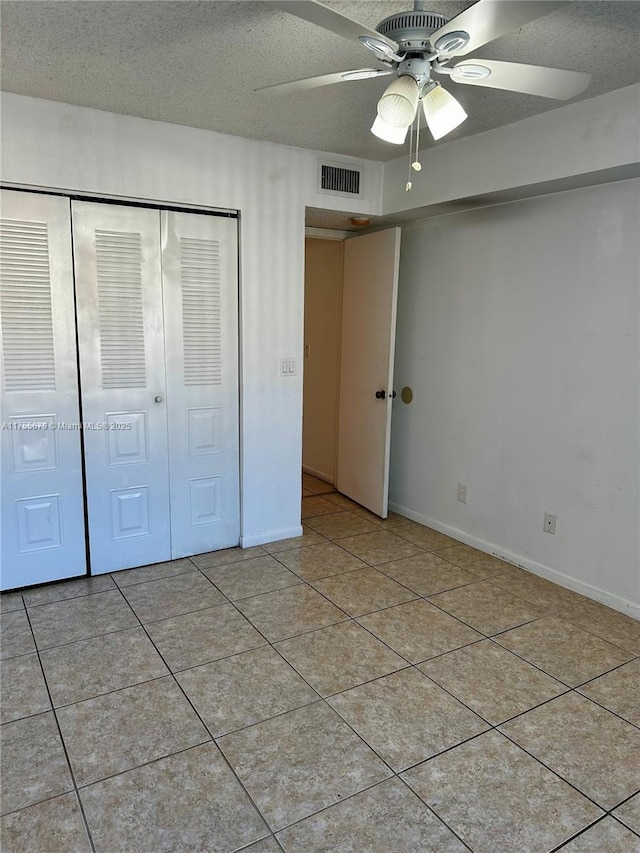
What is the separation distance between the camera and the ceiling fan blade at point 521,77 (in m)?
1.68

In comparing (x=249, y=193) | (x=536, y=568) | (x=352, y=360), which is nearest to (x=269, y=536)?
(x=352, y=360)

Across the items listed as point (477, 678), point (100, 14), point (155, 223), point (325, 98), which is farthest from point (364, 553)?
point (100, 14)

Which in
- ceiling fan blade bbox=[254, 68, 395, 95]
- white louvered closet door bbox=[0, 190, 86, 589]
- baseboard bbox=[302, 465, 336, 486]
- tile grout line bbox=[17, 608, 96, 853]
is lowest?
tile grout line bbox=[17, 608, 96, 853]

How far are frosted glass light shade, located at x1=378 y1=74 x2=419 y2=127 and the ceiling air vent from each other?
1.83 m

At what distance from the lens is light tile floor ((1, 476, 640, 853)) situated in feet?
5.32

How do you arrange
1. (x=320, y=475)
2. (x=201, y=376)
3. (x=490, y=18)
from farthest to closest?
(x=320, y=475), (x=201, y=376), (x=490, y=18)

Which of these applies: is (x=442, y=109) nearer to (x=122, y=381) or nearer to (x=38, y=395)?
(x=122, y=381)

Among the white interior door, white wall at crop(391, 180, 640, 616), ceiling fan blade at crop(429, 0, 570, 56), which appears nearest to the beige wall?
the white interior door

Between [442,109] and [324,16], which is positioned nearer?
[324,16]

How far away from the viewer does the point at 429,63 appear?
5.66ft

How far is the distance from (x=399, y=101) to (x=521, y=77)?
15.4 inches

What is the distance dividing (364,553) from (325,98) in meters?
2.53

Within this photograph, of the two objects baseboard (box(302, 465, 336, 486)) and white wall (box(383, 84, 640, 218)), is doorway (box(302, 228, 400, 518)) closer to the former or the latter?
baseboard (box(302, 465, 336, 486))

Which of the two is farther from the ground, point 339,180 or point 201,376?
point 339,180
